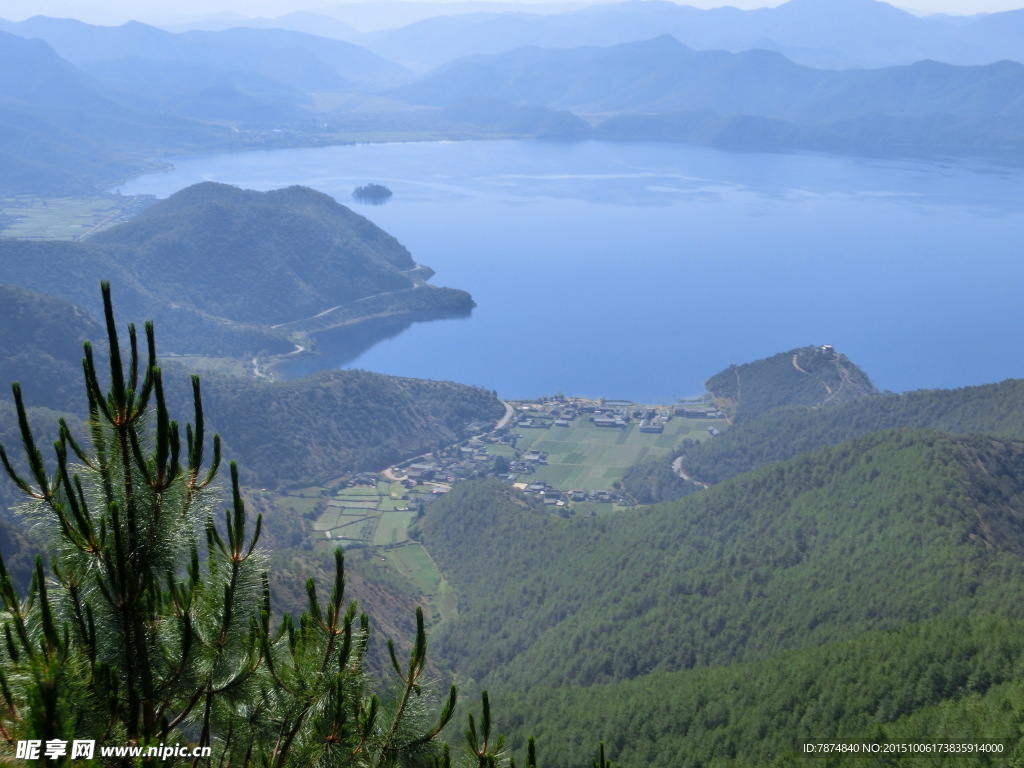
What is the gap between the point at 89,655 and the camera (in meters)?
4.80

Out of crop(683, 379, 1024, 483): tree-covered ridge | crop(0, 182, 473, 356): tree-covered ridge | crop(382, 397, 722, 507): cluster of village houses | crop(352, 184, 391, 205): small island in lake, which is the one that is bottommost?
crop(382, 397, 722, 507): cluster of village houses

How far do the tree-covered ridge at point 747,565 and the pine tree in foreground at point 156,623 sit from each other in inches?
732

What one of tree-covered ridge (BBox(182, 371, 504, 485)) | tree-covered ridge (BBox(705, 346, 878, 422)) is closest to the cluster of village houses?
tree-covered ridge (BBox(182, 371, 504, 485))

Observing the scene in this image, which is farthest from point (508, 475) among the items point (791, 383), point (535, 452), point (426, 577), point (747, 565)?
point (791, 383)

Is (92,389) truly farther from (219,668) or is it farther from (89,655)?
(219,668)

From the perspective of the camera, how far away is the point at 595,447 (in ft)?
158

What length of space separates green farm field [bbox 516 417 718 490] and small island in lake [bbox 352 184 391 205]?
249ft

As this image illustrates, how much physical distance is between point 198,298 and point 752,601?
59.3 m

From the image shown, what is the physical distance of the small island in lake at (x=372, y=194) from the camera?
12181 centimetres

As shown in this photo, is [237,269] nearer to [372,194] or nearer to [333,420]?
[333,420]

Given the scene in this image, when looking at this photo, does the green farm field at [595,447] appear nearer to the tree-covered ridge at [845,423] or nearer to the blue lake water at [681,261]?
the tree-covered ridge at [845,423]

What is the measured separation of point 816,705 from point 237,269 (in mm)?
69347

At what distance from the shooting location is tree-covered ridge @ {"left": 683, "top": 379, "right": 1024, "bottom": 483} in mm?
40656

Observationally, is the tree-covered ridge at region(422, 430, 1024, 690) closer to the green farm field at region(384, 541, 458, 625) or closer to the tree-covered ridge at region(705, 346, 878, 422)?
the green farm field at region(384, 541, 458, 625)
